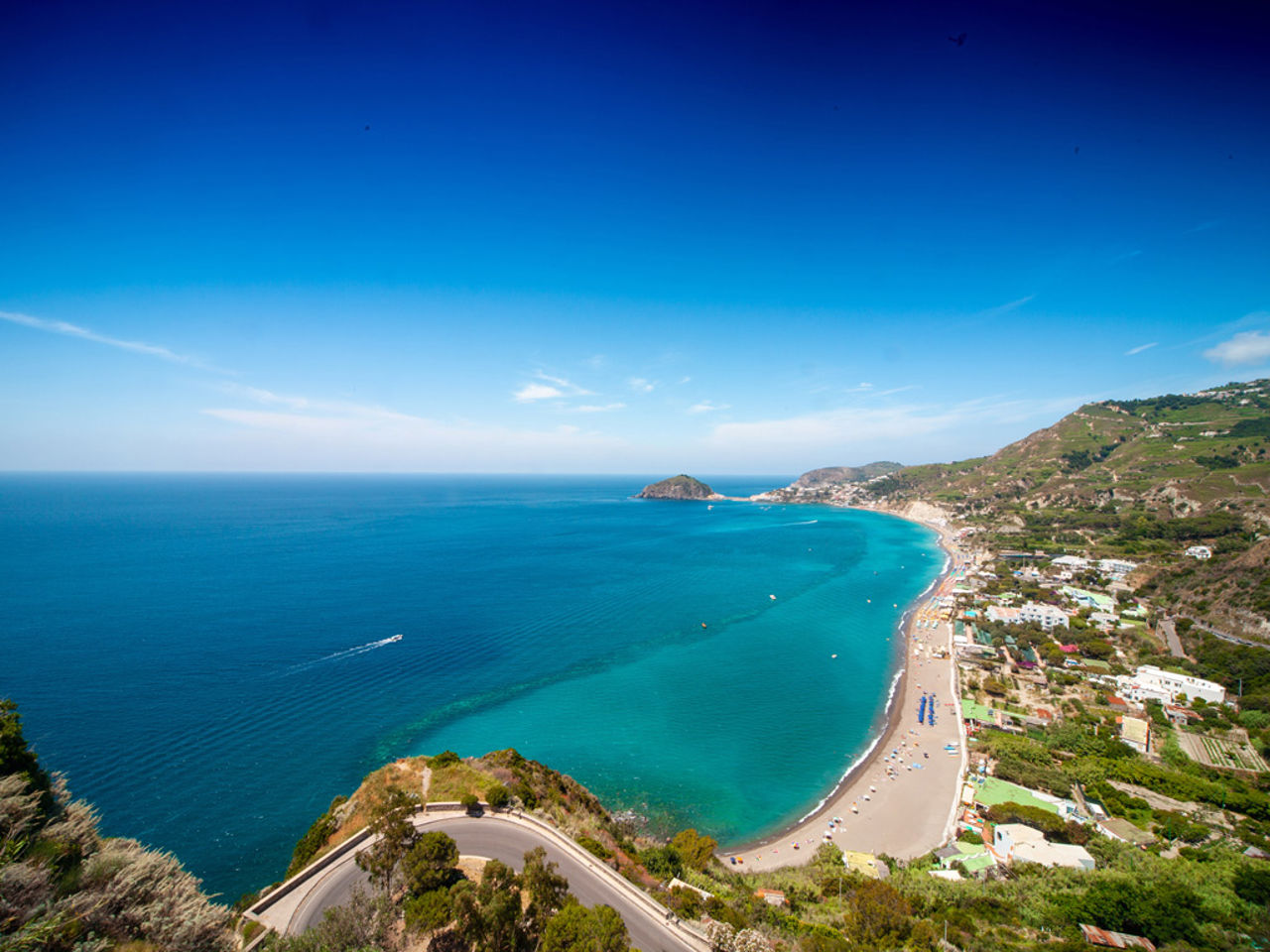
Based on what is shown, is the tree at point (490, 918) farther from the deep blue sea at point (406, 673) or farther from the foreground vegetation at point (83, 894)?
the deep blue sea at point (406, 673)

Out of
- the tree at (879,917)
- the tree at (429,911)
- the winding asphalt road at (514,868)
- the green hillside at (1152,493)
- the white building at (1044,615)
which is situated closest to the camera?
the tree at (429,911)

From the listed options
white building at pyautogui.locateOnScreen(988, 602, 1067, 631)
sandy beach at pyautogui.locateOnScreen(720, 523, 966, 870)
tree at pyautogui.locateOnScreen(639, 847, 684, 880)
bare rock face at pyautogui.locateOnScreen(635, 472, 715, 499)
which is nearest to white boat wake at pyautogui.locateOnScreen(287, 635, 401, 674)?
tree at pyautogui.locateOnScreen(639, 847, 684, 880)

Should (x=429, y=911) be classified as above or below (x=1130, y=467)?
below

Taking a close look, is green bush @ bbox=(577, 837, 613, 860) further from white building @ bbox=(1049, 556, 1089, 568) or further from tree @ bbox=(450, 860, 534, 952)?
white building @ bbox=(1049, 556, 1089, 568)

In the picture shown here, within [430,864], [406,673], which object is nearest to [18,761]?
[430,864]

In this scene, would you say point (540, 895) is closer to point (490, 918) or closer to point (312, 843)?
point (490, 918)

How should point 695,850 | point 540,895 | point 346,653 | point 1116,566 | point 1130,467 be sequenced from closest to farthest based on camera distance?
point 540,895 < point 695,850 < point 346,653 < point 1116,566 < point 1130,467

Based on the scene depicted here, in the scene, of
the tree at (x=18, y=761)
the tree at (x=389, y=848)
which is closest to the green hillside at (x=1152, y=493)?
the tree at (x=389, y=848)

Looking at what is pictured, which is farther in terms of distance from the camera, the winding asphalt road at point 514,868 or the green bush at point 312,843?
the green bush at point 312,843
